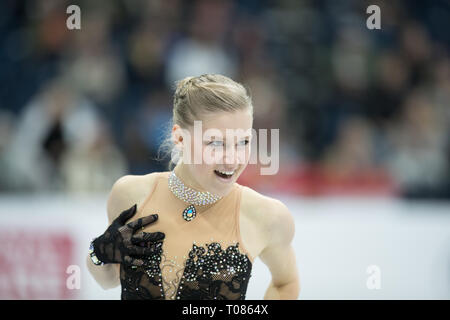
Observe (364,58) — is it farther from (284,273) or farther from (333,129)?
(284,273)

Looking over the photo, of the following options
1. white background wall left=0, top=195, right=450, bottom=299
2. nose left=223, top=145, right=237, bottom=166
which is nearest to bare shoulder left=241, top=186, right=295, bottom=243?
nose left=223, top=145, right=237, bottom=166

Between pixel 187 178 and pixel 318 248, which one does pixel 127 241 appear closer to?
pixel 187 178

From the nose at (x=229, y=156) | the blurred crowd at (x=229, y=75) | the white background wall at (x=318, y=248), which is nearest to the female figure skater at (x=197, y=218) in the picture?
the nose at (x=229, y=156)

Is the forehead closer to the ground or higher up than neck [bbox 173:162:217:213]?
higher up

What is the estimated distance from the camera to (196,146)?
6.94 feet

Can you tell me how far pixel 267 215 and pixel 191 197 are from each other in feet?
0.92

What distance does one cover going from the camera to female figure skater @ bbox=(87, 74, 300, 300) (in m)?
2.09

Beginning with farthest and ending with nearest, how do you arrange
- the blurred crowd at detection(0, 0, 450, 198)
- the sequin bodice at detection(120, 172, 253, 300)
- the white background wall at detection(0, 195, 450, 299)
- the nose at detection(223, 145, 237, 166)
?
1. the blurred crowd at detection(0, 0, 450, 198)
2. the white background wall at detection(0, 195, 450, 299)
3. the sequin bodice at detection(120, 172, 253, 300)
4. the nose at detection(223, 145, 237, 166)

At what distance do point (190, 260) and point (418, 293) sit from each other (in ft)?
9.16

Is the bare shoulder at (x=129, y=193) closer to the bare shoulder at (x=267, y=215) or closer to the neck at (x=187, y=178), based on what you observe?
the neck at (x=187, y=178)

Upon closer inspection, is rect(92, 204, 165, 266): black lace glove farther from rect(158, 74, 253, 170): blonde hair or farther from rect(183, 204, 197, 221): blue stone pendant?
rect(158, 74, 253, 170): blonde hair

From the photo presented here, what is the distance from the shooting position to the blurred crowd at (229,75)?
5023mm

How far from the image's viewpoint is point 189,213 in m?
2.22
